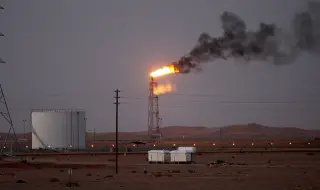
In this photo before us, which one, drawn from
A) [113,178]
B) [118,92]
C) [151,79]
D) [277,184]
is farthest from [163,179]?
[151,79]

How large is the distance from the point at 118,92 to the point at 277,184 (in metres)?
22.2

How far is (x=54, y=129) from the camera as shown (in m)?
114

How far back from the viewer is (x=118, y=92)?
177 feet

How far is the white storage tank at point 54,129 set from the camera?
114 m

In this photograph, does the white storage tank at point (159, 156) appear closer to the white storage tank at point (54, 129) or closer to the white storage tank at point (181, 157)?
the white storage tank at point (181, 157)

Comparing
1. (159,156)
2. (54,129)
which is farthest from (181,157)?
(54,129)

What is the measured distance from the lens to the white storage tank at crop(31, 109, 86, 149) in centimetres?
11406

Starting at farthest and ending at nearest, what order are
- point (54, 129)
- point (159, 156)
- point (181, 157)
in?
point (54, 129)
point (159, 156)
point (181, 157)

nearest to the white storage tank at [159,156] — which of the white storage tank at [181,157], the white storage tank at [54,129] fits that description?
the white storage tank at [181,157]

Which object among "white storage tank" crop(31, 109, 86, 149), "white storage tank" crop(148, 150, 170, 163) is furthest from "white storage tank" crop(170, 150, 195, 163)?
"white storage tank" crop(31, 109, 86, 149)

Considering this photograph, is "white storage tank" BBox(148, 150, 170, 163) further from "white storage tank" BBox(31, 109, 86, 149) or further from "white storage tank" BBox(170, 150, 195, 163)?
"white storage tank" BBox(31, 109, 86, 149)

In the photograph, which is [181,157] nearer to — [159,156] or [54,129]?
[159,156]

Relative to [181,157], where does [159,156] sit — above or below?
above

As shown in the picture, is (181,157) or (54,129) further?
(54,129)
